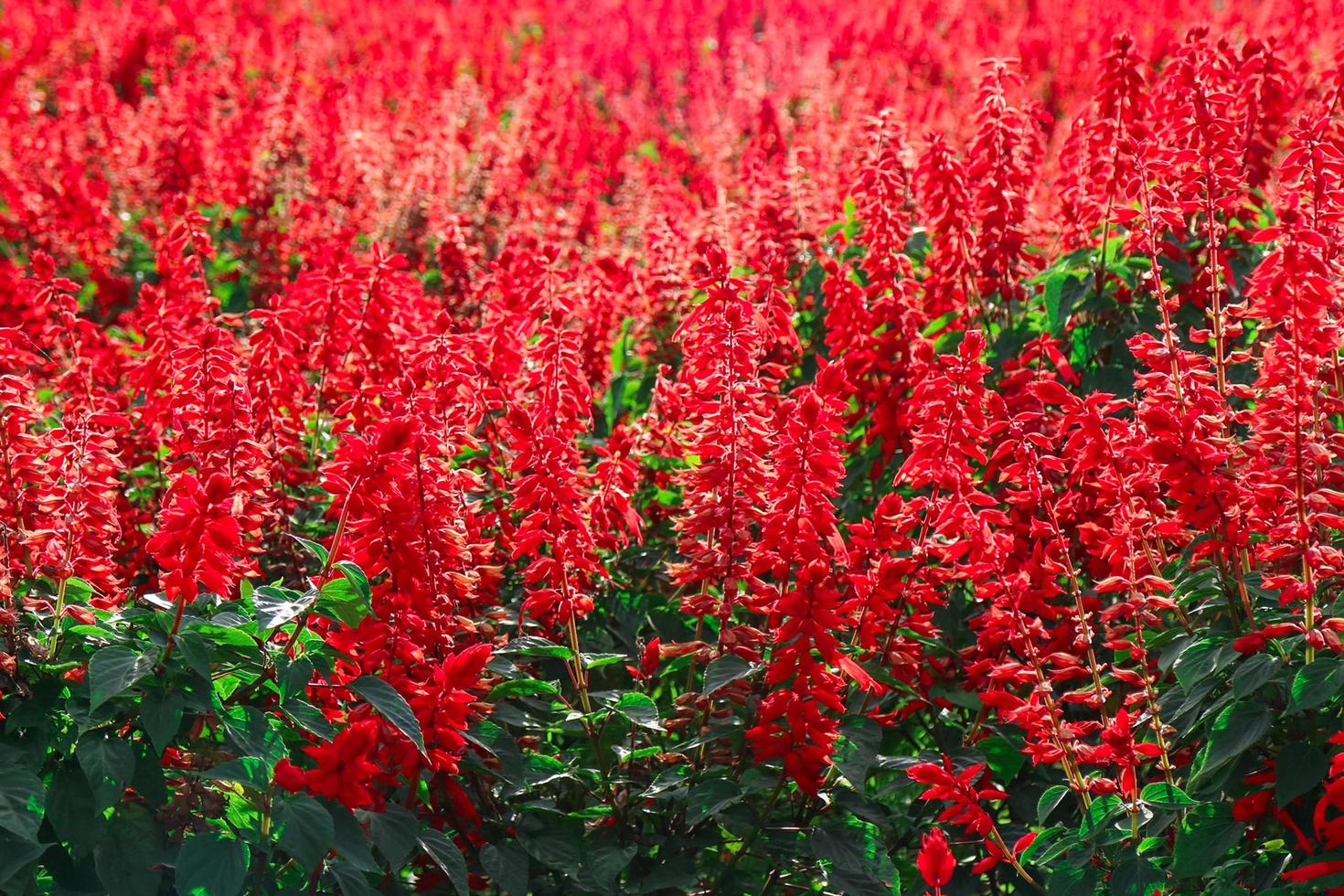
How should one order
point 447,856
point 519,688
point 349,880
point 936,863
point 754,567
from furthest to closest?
point 519,688 < point 754,567 < point 447,856 < point 349,880 < point 936,863

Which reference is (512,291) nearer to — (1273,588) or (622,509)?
(622,509)

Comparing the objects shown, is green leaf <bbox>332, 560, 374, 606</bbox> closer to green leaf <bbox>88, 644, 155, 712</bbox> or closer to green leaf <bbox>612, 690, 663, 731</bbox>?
green leaf <bbox>88, 644, 155, 712</bbox>

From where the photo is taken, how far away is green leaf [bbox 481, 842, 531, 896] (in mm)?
2875

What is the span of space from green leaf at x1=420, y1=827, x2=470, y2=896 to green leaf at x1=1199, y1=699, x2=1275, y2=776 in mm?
1470

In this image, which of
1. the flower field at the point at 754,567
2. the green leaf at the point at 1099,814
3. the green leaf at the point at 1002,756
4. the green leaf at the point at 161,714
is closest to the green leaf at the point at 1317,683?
the flower field at the point at 754,567

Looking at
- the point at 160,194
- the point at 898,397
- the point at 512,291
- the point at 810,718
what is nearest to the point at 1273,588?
the point at 810,718

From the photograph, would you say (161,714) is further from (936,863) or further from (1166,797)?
(1166,797)

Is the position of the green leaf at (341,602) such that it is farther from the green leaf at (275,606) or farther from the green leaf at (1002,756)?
the green leaf at (1002,756)

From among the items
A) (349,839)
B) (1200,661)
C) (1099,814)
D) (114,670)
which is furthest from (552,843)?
(1200,661)

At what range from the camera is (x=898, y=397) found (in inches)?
155

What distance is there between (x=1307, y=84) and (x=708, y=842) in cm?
555

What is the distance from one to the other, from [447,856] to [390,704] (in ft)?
1.17

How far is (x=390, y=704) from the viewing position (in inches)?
102

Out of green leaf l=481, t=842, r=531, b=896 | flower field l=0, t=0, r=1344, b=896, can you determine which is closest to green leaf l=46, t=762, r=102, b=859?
flower field l=0, t=0, r=1344, b=896
